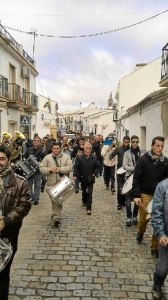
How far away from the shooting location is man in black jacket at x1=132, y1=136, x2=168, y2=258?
4.68 meters

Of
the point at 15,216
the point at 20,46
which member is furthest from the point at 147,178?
the point at 20,46

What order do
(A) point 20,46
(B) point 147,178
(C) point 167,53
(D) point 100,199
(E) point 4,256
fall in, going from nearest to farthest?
(E) point 4,256 < (B) point 147,178 < (D) point 100,199 < (C) point 167,53 < (A) point 20,46

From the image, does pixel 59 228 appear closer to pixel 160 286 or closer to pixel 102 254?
pixel 102 254

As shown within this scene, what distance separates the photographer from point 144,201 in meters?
4.89

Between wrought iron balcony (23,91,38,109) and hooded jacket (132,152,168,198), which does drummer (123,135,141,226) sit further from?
wrought iron balcony (23,91,38,109)

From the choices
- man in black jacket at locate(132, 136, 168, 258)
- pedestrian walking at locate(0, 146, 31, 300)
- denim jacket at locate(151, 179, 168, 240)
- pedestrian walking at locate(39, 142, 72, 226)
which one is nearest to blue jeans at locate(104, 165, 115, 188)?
pedestrian walking at locate(39, 142, 72, 226)

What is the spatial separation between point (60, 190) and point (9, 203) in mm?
2808

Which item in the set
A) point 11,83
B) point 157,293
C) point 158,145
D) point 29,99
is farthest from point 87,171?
point 29,99

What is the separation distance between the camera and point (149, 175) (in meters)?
4.76

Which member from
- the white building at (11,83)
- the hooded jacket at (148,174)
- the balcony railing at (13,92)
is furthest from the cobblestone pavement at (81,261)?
the balcony railing at (13,92)

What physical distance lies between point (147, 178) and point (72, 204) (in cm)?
367

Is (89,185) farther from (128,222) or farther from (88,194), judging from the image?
(128,222)

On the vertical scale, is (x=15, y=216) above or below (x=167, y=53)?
below

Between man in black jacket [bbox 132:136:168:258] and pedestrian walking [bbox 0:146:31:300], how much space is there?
2115 mm
